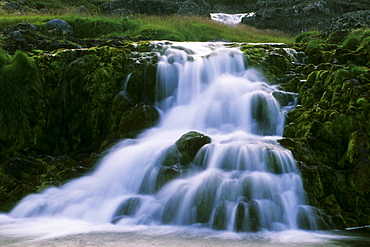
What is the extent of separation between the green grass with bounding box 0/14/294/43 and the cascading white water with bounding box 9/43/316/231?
8554mm

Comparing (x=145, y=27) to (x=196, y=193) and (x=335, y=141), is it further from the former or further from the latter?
(x=196, y=193)

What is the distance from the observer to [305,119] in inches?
307

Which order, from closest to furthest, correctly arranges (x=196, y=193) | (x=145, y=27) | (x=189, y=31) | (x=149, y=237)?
1. (x=149, y=237)
2. (x=196, y=193)
3. (x=145, y=27)
4. (x=189, y=31)

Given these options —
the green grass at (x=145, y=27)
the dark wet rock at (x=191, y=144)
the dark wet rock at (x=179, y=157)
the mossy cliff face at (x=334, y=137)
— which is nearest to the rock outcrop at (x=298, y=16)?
the green grass at (x=145, y=27)

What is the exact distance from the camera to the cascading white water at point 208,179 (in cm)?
572

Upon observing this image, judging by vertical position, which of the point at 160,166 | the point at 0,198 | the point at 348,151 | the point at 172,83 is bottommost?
the point at 0,198

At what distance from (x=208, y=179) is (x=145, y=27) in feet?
43.2

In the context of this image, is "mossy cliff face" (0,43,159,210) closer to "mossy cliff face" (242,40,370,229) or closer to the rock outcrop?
"mossy cliff face" (242,40,370,229)

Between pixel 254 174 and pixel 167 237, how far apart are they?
2153 millimetres

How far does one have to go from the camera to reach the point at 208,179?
627 centimetres

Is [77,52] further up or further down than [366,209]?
further up

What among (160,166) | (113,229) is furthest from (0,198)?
(160,166)

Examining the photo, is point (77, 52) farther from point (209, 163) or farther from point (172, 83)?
point (209, 163)

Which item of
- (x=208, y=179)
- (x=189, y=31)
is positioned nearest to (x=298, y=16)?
(x=189, y=31)
